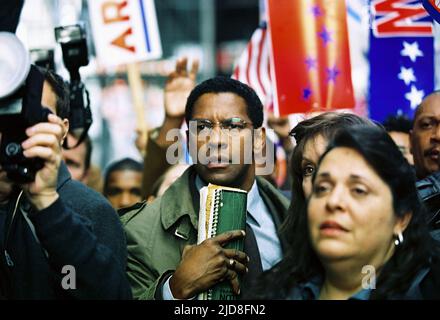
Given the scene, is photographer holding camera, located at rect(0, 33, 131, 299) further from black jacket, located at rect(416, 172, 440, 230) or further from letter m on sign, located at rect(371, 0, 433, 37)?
letter m on sign, located at rect(371, 0, 433, 37)

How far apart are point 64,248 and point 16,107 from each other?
18.9 inches

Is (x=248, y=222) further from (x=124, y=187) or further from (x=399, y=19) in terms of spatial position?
(x=124, y=187)

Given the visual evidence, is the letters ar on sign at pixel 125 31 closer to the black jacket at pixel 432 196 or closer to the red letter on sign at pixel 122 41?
the red letter on sign at pixel 122 41

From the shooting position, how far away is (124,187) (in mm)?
6699

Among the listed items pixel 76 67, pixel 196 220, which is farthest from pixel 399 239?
pixel 76 67

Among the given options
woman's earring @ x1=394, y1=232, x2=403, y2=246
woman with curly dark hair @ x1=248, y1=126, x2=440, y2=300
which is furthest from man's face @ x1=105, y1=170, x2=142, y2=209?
woman's earring @ x1=394, y1=232, x2=403, y2=246

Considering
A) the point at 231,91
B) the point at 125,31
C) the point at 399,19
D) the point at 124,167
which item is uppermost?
the point at 125,31

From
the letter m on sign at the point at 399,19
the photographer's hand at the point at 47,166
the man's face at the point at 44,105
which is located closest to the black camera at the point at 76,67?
the man's face at the point at 44,105

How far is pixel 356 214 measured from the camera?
9.66 ft

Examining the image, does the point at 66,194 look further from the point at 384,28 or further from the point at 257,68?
the point at 257,68

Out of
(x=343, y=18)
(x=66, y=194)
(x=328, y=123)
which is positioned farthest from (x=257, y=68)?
(x=66, y=194)

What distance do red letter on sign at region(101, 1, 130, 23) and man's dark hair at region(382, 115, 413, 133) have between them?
200cm

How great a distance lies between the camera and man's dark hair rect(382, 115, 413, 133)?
579 cm

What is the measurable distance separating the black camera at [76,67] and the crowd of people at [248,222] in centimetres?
55
